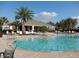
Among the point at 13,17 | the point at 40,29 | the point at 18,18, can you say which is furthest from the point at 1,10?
the point at 40,29

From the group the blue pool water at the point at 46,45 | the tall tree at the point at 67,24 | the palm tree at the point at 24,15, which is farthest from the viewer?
the tall tree at the point at 67,24

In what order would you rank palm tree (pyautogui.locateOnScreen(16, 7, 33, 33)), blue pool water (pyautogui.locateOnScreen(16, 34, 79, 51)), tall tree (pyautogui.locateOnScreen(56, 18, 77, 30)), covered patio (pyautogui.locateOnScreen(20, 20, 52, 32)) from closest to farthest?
blue pool water (pyautogui.locateOnScreen(16, 34, 79, 51)) < palm tree (pyautogui.locateOnScreen(16, 7, 33, 33)) < tall tree (pyautogui.locateOnScreen(56, 18, 77, 30)) < covered patio (pyautogui.locateOnScreen(20, 20, 52, 32))

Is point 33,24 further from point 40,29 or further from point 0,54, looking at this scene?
point 0,54

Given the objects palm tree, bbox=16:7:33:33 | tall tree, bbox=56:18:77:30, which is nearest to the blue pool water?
palm tree, bbox=16:7:33:33

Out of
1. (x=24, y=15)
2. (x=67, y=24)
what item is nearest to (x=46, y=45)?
(x=24, y=15)

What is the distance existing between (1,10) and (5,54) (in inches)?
364

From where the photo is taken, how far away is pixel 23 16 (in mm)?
18750

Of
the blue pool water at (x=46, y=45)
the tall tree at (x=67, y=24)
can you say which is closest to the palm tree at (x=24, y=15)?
the tall tree at (x=67, y=24)

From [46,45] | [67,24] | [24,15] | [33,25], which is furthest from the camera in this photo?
[33,25]

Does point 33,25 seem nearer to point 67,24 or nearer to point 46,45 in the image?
point 67,24

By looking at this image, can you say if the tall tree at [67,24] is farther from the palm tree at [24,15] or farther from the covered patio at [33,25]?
the palm tree at [24,15]

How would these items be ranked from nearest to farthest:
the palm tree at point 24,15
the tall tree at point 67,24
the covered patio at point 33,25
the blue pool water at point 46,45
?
the blue pool water at point 46,45
the palm tree at point 24,15
the tall tree at point 67,24
the covered patio at point 33,25

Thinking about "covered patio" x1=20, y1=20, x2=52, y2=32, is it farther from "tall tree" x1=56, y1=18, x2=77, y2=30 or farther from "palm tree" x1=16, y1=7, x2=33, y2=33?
"tall tree" x1=56, y1=18, x2=77, y2=30

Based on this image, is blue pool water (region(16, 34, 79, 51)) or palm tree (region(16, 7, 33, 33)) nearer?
blue pool water (region(16, 34, 79, 51))
